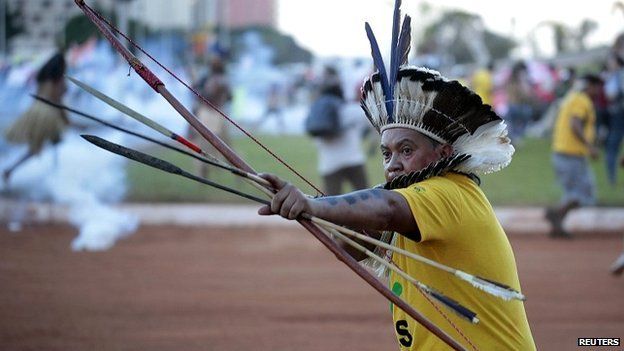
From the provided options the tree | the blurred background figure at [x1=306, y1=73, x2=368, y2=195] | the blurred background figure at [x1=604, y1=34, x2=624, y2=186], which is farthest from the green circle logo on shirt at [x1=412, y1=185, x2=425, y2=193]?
the tree

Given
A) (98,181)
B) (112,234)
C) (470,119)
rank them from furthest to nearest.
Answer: (98,181), (112,234), (470,119)

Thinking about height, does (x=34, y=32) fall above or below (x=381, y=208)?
above

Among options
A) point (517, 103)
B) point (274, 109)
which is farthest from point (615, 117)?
point (274, 109)

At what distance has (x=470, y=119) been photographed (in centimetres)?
362

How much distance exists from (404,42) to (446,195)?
2.75 feet

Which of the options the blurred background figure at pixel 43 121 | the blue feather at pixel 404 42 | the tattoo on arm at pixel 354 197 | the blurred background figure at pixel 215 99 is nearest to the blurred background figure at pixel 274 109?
the blurred background figure at pixel 215 99

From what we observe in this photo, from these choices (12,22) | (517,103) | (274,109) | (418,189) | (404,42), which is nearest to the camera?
(418,189)

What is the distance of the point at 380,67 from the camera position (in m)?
3.79

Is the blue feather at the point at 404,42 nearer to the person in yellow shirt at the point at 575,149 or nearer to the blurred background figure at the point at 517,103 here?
the person in yellow shirt at the point at 575,149

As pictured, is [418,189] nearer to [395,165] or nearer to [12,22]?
[395,165]

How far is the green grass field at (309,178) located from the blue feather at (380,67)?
10885 millimetres

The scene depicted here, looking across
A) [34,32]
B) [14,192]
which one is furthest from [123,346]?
[34,32]

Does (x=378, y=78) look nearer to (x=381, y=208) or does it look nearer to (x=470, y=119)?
(x=470, y=119)

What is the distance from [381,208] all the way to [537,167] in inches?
709
